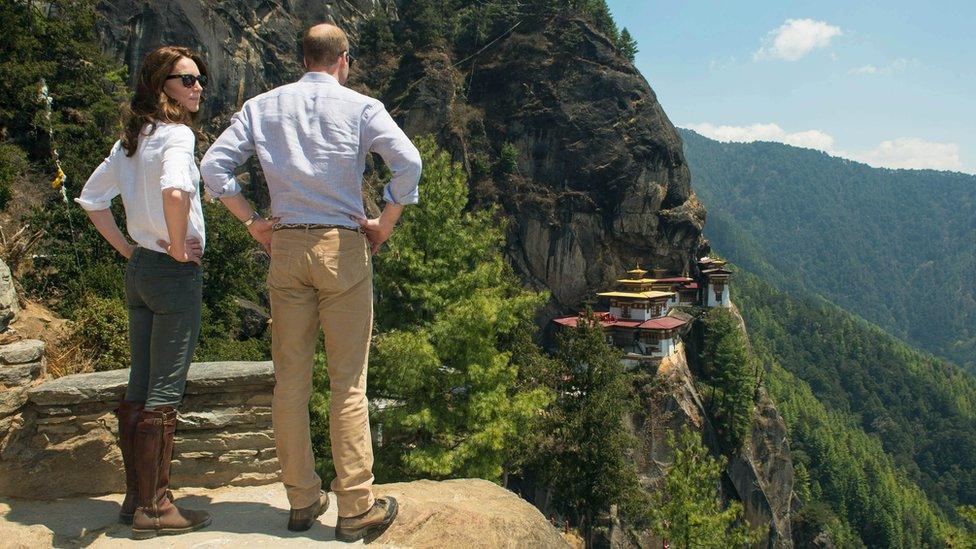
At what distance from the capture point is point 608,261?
45656 mm

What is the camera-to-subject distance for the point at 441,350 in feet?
38.5

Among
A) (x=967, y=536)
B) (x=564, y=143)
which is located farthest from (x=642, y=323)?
(x=967, y=536)

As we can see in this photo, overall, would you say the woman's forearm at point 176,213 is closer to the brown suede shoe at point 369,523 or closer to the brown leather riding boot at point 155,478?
the brown leather riding boot at point 155,478

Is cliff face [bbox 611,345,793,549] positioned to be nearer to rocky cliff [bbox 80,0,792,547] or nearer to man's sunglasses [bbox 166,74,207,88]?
rocky cliff [bbox 80,0,792,547]

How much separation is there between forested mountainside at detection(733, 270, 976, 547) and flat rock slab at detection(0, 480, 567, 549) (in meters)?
53.1

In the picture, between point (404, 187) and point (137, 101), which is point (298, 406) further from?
point (137, 101)

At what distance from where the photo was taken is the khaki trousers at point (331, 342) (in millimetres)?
3299

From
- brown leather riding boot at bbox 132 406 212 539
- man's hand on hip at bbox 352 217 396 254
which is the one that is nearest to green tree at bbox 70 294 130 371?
brown leather riding boot at bbox 132 406 212 539

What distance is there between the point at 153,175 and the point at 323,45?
3.98 ft

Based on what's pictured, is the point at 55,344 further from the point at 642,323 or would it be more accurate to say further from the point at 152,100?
the point at 642,323

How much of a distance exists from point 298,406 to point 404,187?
4.63 feet

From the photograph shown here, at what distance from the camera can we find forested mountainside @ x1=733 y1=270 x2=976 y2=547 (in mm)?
70562

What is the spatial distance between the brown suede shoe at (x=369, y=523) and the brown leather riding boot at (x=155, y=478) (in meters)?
0.93

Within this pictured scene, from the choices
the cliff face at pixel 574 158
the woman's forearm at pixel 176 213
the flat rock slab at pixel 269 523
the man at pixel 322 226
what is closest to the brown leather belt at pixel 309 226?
the man at pixel 322 226
